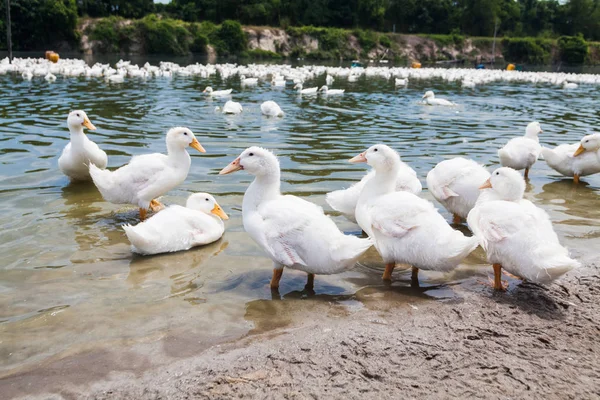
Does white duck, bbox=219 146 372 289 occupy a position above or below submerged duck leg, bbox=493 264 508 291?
above

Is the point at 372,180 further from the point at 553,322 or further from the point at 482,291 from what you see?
the point at 553,322

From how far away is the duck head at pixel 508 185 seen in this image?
518 centimetres

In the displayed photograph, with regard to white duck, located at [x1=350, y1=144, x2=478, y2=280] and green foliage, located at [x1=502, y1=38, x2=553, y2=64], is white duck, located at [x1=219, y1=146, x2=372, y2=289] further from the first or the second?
green foliage, located at [x1=502, y1=38, x2=553, y2=64]

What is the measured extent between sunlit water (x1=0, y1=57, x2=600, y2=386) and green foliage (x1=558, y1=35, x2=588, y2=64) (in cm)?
7819

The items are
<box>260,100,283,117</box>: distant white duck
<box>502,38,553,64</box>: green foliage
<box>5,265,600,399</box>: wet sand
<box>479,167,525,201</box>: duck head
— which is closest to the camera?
<box>5,265,600,399</box>: wet sand

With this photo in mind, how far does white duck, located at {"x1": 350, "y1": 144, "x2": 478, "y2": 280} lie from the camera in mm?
4449

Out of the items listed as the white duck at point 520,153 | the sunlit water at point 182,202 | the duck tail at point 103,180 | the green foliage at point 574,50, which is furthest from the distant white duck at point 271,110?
the green foliage at point 574,50

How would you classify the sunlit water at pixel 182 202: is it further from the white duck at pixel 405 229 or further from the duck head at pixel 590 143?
the duck head at pixel 590 143

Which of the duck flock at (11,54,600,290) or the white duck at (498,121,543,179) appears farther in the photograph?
the white duck at (498,121,543,179)

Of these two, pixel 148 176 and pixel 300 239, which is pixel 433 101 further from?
pixel 300 239

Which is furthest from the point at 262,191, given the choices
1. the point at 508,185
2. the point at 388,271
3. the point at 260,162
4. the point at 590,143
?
the point at 590,143

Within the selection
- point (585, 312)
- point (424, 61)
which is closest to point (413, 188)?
point (585, 312)

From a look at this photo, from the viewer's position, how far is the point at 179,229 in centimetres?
564

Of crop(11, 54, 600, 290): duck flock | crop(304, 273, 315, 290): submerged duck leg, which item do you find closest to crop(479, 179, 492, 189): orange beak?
crop(11, 54, 600, 290): duck flock
